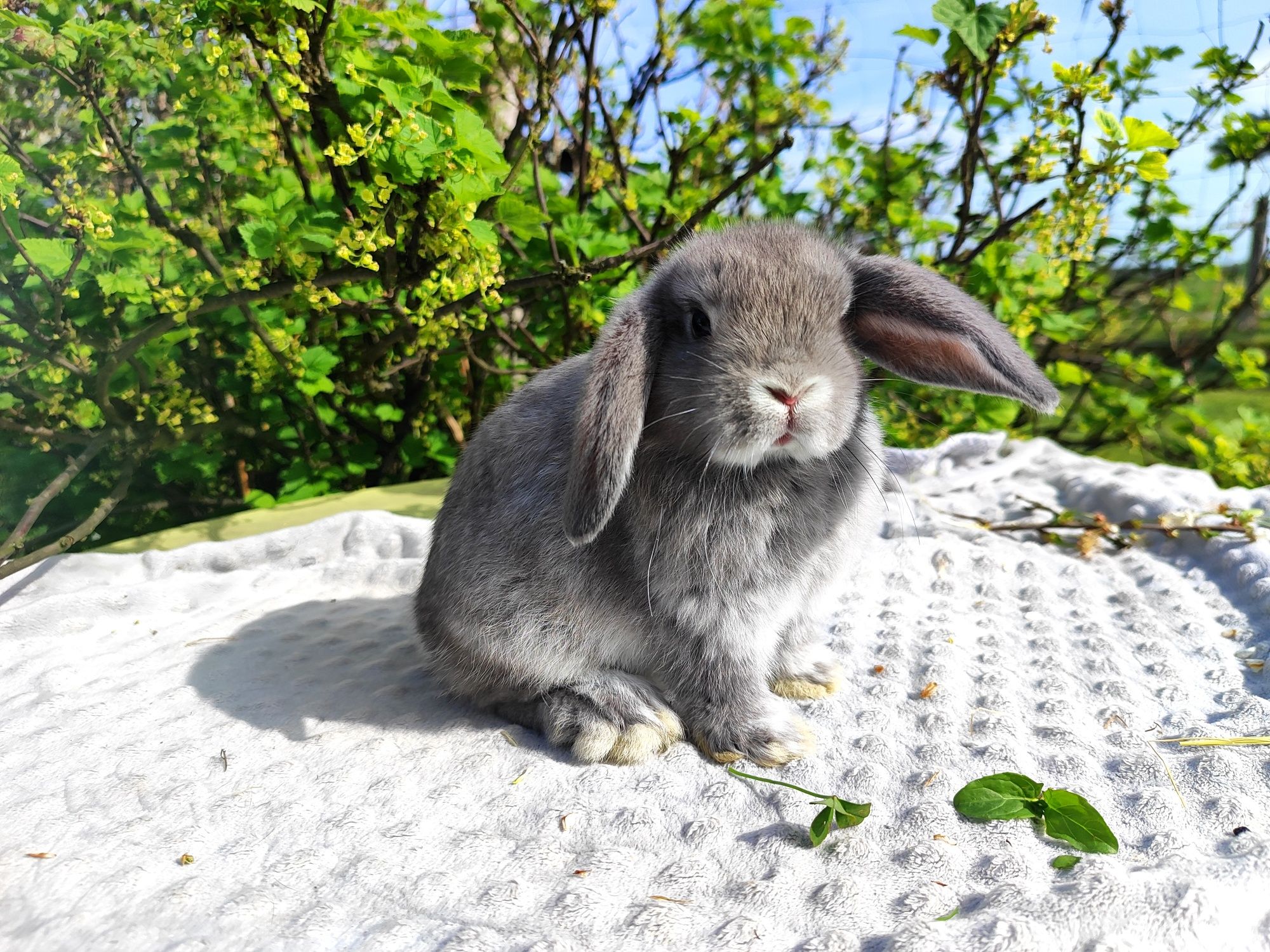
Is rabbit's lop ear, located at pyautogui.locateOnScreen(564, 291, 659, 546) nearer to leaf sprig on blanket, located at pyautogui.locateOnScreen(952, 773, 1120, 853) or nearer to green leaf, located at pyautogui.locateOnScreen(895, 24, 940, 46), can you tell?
leaf sprig on blanket, located at pyautogui.locateOnScreen(952, 773, 1120, 853)

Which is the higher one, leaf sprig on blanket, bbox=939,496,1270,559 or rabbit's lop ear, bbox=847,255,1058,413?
rabbit's lop ear, bbox=847,255,1058,413

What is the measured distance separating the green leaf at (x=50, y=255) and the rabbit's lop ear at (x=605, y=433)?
1.71 metres

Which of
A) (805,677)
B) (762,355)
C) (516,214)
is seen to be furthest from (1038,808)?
(516,214)

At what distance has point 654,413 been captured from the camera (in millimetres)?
1686

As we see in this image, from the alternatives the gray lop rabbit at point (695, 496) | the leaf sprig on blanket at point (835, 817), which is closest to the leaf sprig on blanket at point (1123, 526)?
the gray lop rabbit at point (695, 496)

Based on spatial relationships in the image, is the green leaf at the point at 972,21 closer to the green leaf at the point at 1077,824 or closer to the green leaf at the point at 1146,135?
the green leaf at the point at 1146,135

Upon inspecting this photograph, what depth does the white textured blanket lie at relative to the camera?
4.38ft

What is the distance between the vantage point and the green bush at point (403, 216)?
2275mm

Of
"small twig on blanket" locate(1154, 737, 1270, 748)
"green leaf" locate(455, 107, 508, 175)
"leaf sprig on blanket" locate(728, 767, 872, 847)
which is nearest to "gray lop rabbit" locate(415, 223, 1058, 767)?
"leaf sprig on blanket" locate(728, 767, 872, 847)

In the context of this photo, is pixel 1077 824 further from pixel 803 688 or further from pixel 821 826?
pixel 803 688

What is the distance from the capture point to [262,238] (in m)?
2.38

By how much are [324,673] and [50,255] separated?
1.36 meters

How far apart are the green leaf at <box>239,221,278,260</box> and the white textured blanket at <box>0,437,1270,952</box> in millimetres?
1081

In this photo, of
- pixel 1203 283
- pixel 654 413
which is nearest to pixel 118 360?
pixel 654 413
